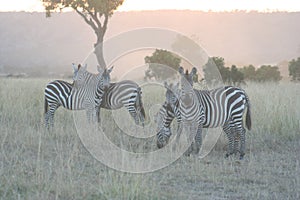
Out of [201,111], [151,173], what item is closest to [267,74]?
[201,111]

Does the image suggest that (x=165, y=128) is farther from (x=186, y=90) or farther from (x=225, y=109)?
(x=225, y=109)

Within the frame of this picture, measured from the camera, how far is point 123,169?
6.39 metres

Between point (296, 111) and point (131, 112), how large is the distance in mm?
3571

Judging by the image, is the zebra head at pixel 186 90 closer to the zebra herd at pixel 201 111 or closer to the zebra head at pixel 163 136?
the zebra herd at pixel 201 111

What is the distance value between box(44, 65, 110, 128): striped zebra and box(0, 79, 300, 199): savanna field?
0.43m

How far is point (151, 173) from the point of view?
6.40 meters

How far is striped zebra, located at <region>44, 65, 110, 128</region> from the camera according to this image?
9.47 m

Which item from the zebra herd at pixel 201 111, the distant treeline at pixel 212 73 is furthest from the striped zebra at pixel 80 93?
the distant treeline at pixel 212 73

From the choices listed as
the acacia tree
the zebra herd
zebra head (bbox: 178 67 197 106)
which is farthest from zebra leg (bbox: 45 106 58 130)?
the acacia tree

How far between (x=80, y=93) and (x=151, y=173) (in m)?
3.77

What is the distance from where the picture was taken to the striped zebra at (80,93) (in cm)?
947

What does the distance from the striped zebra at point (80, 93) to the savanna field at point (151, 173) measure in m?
0.43

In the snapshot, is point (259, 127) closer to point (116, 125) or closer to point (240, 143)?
point (240, 143)

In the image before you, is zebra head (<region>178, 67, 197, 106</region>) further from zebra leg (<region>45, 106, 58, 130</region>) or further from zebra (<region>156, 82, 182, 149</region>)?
zebra leg (<region>45, 106, 58, 130</region>)
